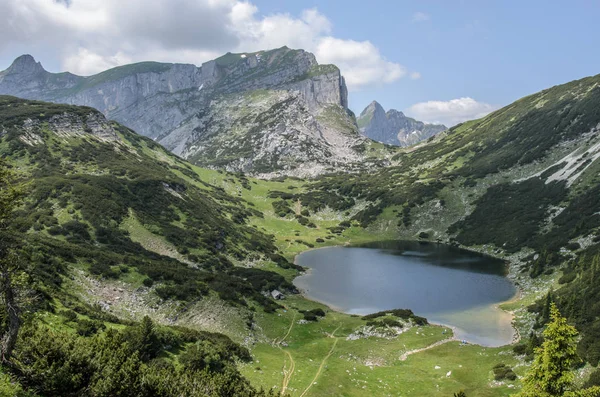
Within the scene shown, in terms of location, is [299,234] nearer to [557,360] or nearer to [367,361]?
[367,361]

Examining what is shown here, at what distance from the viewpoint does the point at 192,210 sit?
96.4 m

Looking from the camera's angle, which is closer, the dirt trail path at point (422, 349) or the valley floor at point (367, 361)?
the valley floor at point (367, 361)

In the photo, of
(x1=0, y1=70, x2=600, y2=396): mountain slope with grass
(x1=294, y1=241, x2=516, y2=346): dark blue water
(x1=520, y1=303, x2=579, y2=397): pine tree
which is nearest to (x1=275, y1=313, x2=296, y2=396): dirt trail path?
(x1=0, y1=70, x2=600, y2=396): mountain slope with grass

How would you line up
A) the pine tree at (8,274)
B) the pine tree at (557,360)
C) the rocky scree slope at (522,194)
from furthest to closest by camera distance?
the rocky scree slope at (522,194) → the pine tree at (557,360) → the pine tree at (8,274)

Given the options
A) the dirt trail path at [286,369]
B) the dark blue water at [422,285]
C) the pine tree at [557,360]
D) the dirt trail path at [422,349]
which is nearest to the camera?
the pine tree at [557,360]

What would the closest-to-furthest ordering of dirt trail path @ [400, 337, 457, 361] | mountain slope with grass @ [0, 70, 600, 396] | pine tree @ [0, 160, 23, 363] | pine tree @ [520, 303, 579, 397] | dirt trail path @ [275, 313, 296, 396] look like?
1. pine tree @ [0, 160, 23, 363]
2. pine tree @ [520, 303, 579, 397]
3. dirt trail path @ [275, 313, 296, 396]
4. mountain slope with grass @ [0, 70, 600, 396]
5. dirt trail path @ [400, 337, 457, 361]

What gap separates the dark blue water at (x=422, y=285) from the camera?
57.4 meters

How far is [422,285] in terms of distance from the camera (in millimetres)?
Answer: 78312

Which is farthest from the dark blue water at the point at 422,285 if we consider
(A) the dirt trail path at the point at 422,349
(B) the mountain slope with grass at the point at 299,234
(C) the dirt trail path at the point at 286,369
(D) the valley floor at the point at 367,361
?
(C) the dirt trail path at the point at 286,369

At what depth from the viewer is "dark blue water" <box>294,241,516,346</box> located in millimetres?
57369

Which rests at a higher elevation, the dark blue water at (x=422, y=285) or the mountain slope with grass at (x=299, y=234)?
the mountain slope with grass at (x=299, y=234)

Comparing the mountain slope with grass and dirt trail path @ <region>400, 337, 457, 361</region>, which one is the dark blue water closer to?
dirt trail path @ <region>400, 337, 457, 361</region>

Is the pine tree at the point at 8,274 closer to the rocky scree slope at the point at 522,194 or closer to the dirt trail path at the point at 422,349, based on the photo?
the dirt trail path at the point at 422,349

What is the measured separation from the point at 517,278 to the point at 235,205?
97284mm
